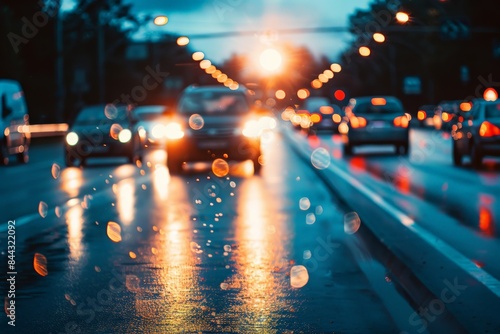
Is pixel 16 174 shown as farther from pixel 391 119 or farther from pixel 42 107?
pixel 42 107

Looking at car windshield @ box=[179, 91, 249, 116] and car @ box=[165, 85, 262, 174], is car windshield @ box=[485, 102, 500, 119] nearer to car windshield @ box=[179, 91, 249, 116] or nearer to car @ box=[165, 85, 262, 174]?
car @ box=[165, 85, 262, 174]

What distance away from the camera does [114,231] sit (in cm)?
1385

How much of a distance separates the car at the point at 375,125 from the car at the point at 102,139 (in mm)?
7356

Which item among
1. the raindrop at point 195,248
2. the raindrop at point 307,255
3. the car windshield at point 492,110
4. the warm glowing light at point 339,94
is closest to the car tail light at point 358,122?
the car windshield at point 492,110

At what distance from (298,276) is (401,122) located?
26.4m

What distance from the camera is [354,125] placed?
35.9 meters

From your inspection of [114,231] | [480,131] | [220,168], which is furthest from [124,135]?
[114,231]

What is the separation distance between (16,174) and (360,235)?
1654cm

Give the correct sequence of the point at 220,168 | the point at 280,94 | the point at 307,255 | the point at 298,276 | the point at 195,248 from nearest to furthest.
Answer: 1. the point at 298,276
2. the point at 307,255
3. the point at 195,248
4. the point at 220,168
5. the point at 280,94

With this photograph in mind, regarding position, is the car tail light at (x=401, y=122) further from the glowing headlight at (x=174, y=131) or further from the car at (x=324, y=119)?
the car at (x=324, y=119)

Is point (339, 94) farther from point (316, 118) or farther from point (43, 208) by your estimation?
point (43, 208)

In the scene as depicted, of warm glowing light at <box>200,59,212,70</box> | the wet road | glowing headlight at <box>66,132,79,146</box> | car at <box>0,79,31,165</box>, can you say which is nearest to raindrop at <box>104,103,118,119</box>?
glowing headlight at <box>66,132,79,146</box>

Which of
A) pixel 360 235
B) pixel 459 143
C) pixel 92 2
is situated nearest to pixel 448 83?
pixel 92 2

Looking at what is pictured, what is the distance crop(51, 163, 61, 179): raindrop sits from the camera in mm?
27222
